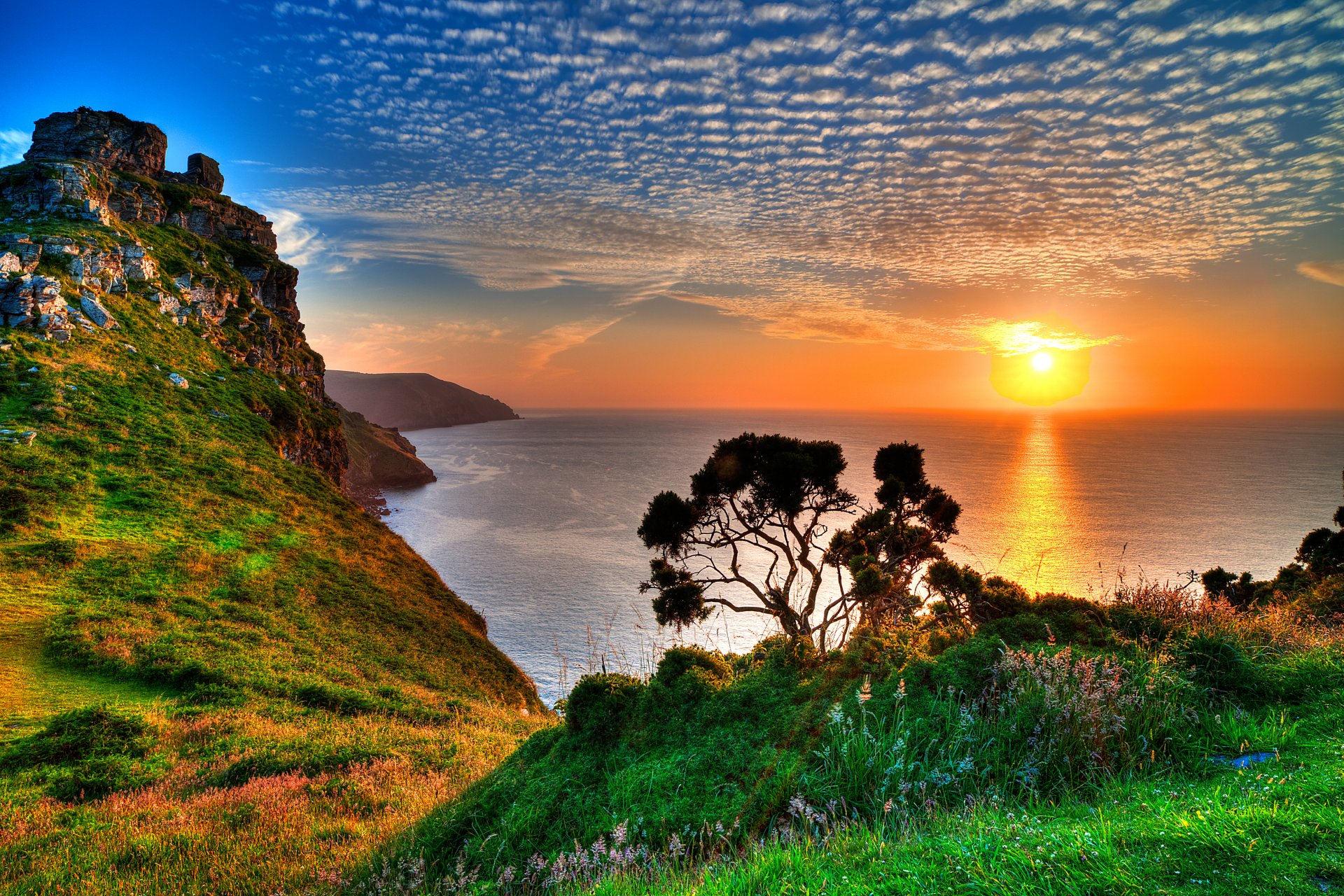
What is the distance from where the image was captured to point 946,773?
188 inches

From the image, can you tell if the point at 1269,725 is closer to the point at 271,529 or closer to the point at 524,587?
the point at 271,529

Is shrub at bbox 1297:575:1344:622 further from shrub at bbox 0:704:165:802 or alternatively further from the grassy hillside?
shrub at bbox 0:704:165:802

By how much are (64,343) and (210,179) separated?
189 feet

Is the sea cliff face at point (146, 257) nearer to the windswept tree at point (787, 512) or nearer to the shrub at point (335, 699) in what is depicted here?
the shrub at point (335, 699)

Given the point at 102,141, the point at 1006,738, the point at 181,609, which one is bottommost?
the point at 181,609

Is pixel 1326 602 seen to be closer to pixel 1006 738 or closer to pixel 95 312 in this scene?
pixel 1006 738

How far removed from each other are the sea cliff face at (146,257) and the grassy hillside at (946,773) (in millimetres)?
42641

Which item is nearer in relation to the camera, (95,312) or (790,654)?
(790,654)

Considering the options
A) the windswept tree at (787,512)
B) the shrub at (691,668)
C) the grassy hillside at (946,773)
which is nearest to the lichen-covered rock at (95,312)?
the windswept tree at (787,512)

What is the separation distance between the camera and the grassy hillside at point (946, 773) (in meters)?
3.13

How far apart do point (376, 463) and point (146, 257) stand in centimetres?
9864

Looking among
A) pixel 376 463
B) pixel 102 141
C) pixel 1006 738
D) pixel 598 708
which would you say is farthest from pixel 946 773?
pixel 376 463

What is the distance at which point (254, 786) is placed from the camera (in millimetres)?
8055

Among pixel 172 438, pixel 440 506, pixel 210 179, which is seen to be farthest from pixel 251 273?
pixel 440 506
